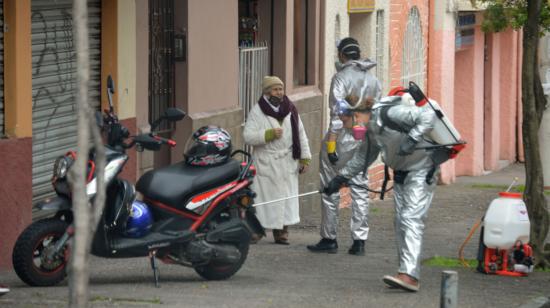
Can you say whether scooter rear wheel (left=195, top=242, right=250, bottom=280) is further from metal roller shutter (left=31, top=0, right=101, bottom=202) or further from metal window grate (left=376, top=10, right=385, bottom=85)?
metal window grate (left=376, top=10, right=385, bottom=85)

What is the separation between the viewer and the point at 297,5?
56.1 ft

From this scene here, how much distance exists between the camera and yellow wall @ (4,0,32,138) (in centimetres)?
1022

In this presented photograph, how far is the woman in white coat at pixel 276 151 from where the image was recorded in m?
12.5

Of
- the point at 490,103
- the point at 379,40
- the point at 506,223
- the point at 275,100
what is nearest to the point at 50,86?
the point at 275,100

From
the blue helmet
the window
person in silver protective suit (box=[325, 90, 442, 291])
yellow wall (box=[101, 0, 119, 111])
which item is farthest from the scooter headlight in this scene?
the window

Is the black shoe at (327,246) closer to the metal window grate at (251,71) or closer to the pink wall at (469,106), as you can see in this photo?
the metal window grate at (251,71)

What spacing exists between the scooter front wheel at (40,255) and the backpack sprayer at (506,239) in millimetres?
3525

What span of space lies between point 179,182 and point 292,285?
1127 mm

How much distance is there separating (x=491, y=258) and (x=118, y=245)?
327cm

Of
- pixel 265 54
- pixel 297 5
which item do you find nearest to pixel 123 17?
pixel 265 54

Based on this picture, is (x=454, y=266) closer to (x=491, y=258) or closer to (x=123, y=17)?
(x=491, y=258)

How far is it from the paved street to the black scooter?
6.8 inches

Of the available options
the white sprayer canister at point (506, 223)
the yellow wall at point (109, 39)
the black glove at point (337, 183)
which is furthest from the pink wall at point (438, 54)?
the black glove at point (337, 183)

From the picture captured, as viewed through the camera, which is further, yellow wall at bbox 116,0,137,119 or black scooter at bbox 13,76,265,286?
yellow wall at bbox 116,0,137,119
